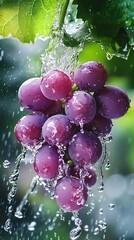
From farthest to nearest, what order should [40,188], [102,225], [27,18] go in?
[102,225] → [40,188] → [27,18]

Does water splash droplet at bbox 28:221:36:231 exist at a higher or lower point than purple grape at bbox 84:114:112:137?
A: lower

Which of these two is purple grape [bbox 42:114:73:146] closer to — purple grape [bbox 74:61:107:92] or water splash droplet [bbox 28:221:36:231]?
purple grape [bbox 74:61:107:92]

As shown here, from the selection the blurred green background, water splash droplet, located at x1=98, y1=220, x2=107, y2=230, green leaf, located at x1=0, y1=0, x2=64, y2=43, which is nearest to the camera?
green leaf, located at x1=0, y1=0, x2=64, y2=43

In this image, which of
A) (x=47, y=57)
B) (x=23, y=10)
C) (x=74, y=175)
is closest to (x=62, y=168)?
(x=74, y=175)

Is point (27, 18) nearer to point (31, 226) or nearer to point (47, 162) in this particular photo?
point (47, 162)

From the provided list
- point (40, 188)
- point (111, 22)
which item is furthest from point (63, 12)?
point (40, 188)

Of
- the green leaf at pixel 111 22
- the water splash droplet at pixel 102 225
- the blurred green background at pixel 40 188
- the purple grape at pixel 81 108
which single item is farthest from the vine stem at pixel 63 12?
the water splash droplet at pixel 102 225

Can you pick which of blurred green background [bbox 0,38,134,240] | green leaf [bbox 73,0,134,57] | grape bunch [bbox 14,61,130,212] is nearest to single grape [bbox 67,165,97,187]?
grape bunch [bbox 14,61,130,212]

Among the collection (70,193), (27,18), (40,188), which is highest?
(27,18)
